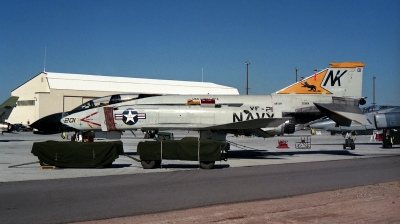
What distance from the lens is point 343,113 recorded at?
23.8m

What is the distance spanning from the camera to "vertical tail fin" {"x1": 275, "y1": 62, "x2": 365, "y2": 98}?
83.2 feet

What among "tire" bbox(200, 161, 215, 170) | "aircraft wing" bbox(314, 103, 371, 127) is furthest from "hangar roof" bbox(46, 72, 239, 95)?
"tire" bbox(200, 161, 215, 170)

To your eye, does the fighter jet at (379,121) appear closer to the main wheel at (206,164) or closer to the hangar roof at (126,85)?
the main wheel at (206,164)

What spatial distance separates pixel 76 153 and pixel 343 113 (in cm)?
1391

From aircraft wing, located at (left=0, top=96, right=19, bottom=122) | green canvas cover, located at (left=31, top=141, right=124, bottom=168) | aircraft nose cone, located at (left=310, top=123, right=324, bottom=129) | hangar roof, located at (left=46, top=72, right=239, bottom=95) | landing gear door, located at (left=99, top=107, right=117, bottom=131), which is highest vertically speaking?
hangar roof, located at (left=46, top=72, right=239, bottom=95)

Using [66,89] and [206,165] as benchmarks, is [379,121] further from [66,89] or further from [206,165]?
[66,89]

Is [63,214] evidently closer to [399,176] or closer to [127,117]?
[399,176]

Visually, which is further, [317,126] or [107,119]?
[317,126]

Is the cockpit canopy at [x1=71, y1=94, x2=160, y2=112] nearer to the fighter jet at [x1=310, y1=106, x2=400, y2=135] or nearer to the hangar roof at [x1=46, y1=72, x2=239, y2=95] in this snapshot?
the fighter jet at [x1=310, y1=106, x2=400, y2=135]

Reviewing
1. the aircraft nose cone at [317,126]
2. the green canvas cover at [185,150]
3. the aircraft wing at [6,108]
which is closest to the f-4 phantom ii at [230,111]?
the green canvas cover at [185,150]

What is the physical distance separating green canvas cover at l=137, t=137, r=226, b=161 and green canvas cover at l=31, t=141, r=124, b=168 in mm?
1526

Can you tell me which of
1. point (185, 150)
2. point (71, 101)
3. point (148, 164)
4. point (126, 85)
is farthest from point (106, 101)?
point (126, 85)

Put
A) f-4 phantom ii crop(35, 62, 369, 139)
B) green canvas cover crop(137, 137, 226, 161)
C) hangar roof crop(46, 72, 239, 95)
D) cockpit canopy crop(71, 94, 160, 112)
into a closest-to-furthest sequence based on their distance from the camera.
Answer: green canvas cover crop(137, 137, 226, 161) → f-4 phantom ii crop(35, 62, 369, 139) → cockpit canopy crop(71, 94, 160, 112) → hangar roof crop(46, 72, 239, 95)

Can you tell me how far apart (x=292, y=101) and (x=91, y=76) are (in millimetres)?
55913
